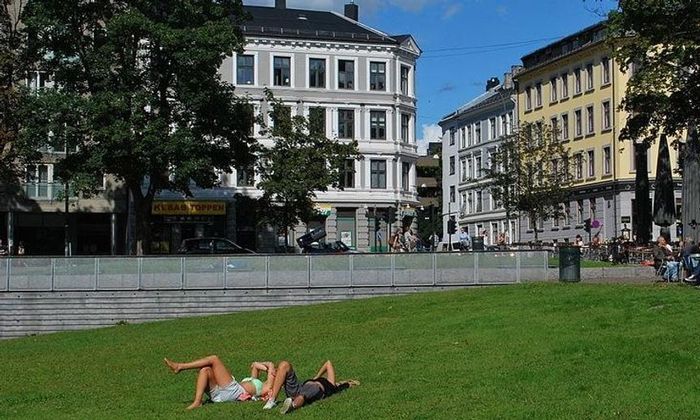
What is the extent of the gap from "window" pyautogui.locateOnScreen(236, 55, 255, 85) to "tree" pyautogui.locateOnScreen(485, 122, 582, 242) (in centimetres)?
1739

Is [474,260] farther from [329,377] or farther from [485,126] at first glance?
[485,126]

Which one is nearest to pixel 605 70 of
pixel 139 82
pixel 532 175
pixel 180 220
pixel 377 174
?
pixel 532 175

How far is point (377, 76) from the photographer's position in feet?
242

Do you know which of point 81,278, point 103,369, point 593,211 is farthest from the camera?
point 593,211

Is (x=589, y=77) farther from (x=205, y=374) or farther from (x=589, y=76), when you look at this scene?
(x=205, y=374)

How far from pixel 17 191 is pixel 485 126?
49466mm

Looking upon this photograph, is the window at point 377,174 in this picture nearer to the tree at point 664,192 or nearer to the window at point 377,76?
the window at point 377,76

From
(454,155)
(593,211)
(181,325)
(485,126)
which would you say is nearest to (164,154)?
(181,325)

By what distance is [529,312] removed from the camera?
23719 millimetres

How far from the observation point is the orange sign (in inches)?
2657

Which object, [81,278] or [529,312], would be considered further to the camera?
[81,278]

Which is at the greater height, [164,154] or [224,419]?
[164,154]

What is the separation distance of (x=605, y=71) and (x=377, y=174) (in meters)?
18.9

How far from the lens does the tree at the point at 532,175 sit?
69.9 m
